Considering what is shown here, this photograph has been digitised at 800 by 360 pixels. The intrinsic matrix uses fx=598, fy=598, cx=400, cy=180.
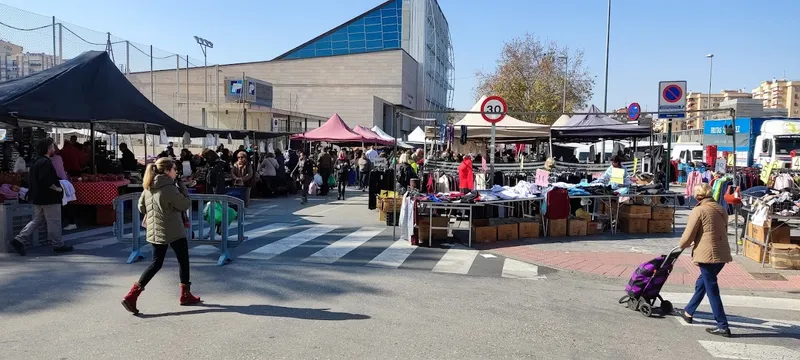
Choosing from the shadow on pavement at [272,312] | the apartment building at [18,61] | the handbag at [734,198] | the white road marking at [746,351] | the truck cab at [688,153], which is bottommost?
the white road marking at [746,351]

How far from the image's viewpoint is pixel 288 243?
1084cm

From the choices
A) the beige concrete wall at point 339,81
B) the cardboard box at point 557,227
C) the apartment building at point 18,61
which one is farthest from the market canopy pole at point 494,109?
the beige concrete wall at point 339,81

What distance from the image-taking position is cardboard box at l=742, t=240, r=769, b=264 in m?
9.89

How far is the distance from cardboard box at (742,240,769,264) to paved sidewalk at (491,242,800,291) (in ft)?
0.44

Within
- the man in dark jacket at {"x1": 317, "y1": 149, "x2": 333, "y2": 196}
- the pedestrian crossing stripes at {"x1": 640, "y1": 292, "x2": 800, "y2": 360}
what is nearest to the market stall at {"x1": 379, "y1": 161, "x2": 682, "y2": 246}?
the pedestrian crossing stripes at {"x1": 640, "y1": 292, "x2": 800, "y2": 360}

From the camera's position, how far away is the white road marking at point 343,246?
9.48 meters

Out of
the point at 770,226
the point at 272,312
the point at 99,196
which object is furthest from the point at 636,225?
the point at 99,196

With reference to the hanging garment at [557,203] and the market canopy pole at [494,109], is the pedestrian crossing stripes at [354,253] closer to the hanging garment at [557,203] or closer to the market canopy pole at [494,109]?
the hanging garment at [557,203]

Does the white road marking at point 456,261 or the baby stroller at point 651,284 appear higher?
the baby stroller at point 651,284

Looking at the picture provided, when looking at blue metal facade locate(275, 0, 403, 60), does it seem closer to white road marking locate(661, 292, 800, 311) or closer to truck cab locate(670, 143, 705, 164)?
truck cab locate(670, 143, 705, 164)

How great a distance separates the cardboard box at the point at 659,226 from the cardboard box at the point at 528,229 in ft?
8.85

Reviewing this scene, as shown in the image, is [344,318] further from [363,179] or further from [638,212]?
[363,179]

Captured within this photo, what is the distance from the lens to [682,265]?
966 cm

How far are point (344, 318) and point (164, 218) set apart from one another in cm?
216
